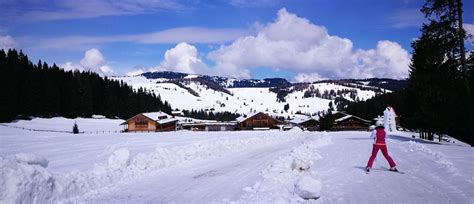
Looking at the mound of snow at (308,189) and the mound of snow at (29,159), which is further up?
the mound of snow at (29,159)

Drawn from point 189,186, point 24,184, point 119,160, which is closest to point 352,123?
point 119,160

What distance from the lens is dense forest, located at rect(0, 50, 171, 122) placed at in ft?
280

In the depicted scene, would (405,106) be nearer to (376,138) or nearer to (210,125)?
(376,138)

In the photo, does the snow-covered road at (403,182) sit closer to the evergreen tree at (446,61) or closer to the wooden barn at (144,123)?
the evergreen tree at (446,61)

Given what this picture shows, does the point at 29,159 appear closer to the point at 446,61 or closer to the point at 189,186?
the point at 189,186

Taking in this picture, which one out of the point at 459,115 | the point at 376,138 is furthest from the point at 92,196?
the point at 459,115

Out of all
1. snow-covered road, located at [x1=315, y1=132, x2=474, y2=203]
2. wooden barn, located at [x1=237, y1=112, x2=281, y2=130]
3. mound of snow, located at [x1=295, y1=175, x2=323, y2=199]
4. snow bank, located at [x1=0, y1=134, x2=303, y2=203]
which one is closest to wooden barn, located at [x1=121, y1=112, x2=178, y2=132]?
wooden barn, located at [x1=237, y1=112, x2=281, y2=130]

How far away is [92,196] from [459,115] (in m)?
24.8

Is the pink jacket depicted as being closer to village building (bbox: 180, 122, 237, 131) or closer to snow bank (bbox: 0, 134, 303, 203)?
snow bank (bbox: 0, 134, 303, 203)

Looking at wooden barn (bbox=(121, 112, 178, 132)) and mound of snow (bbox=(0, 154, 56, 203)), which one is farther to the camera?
wooden barn (bbox=(121, 112, 178, 132))

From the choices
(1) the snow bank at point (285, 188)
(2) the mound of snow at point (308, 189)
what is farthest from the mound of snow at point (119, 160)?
(2) the mound of snow at point (308, 189)

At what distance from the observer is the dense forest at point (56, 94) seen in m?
85.4

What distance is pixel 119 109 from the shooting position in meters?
132

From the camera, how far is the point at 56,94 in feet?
341
